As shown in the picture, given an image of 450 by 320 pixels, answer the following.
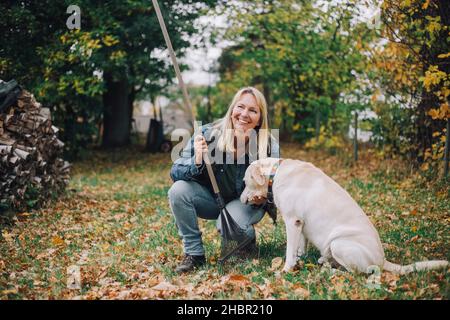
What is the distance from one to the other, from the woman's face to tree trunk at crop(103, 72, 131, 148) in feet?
40.4

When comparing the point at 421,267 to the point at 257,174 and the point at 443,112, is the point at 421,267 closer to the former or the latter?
the point at 257,174

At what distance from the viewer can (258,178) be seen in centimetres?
422

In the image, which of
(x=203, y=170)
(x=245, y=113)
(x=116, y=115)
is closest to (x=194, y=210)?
(x=203, y=170)

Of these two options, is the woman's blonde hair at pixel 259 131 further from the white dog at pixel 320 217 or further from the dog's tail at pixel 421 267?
the dog's tail at pixel 421 267

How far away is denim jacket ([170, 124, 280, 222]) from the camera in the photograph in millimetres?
4496

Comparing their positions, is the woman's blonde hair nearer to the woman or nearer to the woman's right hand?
the woman

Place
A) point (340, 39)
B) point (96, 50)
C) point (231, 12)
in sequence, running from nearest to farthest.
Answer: point (96, 50), point (340, 39), point (231, 12)

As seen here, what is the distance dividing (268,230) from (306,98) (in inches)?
391

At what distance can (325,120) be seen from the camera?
1691 cm

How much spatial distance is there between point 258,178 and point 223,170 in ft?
1.64

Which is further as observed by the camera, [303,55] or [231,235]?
[303,55]
